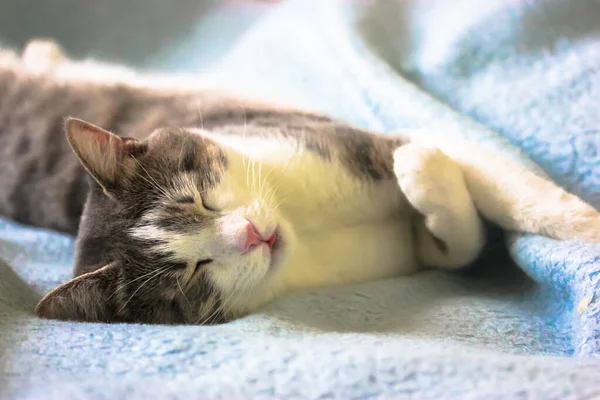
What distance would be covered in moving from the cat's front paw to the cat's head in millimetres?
1044

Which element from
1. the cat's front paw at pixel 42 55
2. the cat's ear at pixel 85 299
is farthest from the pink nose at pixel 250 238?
the cat's front paw at pixel 42 55

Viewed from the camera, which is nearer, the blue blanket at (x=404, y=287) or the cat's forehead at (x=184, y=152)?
the blue blanket at (x=404, y=287)

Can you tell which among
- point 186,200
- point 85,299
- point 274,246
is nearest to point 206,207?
point 186,200

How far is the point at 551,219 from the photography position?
3.22 feet

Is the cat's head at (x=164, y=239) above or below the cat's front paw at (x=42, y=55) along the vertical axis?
below

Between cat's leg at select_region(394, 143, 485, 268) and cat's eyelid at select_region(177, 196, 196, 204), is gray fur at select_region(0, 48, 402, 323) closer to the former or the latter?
cat's eyelid at select_region(177, 196, 196, 204)

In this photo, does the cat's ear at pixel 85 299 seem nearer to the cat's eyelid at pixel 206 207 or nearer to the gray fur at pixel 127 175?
the gray fur at pixel 127 175

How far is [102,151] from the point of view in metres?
1.06

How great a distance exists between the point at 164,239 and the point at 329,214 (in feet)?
1.21

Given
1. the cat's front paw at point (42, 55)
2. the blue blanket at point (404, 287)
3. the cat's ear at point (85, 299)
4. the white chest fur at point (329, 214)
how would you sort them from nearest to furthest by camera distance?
1. the blue blanket at point (404, 287)
2. the cat's ear at point (85, 299)
3. the white chest fur at point (329, 214)
4. the cat's front paw at point (42, 55)

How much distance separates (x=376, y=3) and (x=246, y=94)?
1.73 ft

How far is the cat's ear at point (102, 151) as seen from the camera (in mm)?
1017

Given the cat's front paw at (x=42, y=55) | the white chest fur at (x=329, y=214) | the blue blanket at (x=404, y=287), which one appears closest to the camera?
the blue blanket at (x=404, y=287)

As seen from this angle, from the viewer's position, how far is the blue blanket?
2.09 ft
